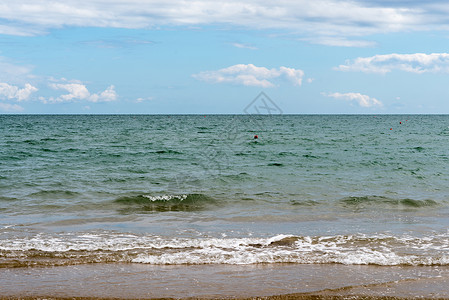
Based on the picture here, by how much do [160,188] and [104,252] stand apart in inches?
349

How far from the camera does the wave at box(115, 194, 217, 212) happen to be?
1491 centimetres

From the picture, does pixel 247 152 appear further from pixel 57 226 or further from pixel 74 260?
pixel 74 260

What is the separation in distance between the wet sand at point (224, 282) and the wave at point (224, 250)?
324 millimetres

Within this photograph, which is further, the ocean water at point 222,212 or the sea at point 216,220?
the ocean water at point 222,212

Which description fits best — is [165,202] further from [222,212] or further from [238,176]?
[238,176]

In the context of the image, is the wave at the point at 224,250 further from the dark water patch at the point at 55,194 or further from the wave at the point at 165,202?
the dark water patch at the point at 55,194

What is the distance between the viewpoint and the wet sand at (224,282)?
704 centimetres

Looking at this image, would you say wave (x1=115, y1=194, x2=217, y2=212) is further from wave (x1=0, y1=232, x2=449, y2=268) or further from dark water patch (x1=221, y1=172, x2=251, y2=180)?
dark water patch (x1=221, y1=172, x2=251, y2=180)

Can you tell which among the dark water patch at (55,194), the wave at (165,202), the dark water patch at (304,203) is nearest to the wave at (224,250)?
the wave at (165,202)

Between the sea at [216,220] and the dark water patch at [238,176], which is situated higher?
the dark water patch at [238,176]

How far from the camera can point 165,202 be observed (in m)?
15.8

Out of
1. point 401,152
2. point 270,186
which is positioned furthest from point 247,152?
point 270,186

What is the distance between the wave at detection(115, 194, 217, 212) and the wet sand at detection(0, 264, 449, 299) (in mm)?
6260

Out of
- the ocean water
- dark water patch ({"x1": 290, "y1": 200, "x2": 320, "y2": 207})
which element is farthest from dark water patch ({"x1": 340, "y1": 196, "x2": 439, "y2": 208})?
dark water patch ({"x1": 290, "y1": 200, "x2": 320, "y2": 207})
